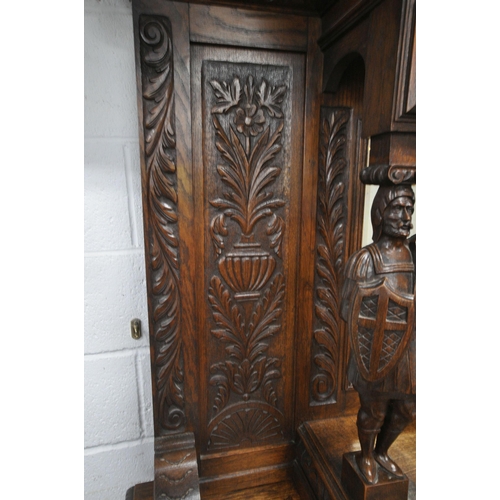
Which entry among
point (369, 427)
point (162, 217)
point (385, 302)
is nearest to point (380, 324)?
point (385, 302)

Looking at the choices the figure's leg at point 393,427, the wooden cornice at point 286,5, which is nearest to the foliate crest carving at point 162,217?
the wooden cornice at point 286,5

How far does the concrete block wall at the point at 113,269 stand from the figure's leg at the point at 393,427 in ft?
1.79

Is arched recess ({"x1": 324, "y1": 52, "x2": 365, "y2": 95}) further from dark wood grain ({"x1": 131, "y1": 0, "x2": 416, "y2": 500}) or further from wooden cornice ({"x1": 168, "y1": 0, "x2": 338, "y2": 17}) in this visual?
wooden cornice ({"x1": 168, "y1": 0, "x2": 338, "y2": 17})

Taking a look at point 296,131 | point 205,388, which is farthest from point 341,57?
point 205,388

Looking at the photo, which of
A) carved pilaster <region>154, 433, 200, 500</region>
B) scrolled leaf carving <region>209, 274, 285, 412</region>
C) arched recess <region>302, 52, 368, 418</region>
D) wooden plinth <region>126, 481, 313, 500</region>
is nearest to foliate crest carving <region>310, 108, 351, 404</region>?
arched recess <region>302, 52, 368, 418</region>

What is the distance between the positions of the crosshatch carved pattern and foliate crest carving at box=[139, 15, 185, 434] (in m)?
0.08

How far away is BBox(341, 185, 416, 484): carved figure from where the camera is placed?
556mm

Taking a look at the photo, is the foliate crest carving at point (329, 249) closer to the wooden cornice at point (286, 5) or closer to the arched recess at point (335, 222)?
the arched recess at point (335, 222)

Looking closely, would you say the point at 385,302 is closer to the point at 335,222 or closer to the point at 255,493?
the point at 335,222

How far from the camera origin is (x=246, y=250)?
81 cm

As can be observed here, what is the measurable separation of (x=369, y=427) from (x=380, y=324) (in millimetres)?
218

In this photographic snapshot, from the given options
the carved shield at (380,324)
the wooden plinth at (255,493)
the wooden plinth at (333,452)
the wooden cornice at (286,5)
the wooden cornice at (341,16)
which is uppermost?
the wooden cornice at (286,5)

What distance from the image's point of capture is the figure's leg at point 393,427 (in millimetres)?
638

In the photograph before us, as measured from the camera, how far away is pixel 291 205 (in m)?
0.82
